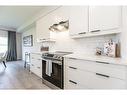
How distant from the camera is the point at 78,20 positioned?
2.39 m

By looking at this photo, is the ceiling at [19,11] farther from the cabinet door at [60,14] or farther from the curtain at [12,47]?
the curtain at [12,47]

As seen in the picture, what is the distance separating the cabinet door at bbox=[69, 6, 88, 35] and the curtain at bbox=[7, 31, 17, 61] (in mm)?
6850

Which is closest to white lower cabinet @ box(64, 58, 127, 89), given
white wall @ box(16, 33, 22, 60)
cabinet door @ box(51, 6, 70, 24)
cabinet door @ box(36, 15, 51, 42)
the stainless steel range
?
the stainless steel range

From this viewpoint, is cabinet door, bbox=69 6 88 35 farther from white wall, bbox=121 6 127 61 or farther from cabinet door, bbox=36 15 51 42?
cabinet door, bbox=36 15 51 42

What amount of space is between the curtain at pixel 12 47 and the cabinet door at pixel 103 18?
294 inches

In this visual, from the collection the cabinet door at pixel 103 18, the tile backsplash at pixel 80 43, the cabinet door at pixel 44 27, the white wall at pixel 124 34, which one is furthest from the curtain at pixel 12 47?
the white wall at pixel 124 34

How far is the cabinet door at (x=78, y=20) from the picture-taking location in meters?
2.21

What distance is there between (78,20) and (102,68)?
4.08 feet

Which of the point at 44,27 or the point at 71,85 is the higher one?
the point at 44,27

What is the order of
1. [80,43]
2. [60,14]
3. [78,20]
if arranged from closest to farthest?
[78,20] → [80,43] → [60,14]

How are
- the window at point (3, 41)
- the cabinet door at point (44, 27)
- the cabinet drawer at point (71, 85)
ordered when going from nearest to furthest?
the cabinet drawer at point (71, 85)
the cabinet door at point (44, 27)
the window at point (3, 41)

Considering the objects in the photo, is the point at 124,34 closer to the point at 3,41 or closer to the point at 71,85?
the point at 71,85

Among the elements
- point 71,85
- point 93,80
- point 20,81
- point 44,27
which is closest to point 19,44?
point 44,27

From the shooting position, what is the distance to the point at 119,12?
163cm
